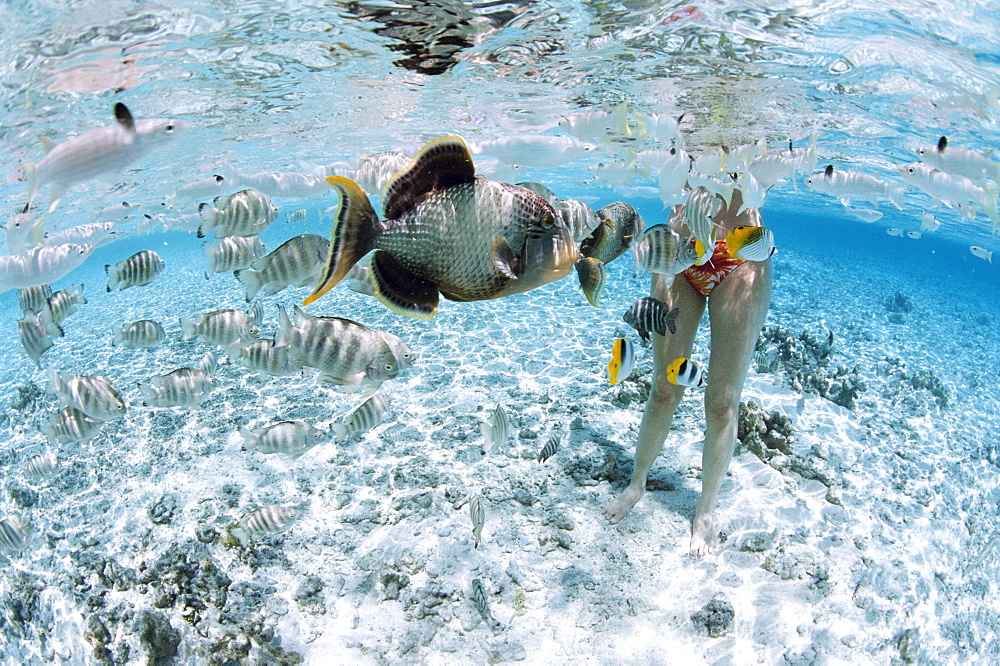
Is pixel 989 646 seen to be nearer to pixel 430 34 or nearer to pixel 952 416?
pixel 952 416

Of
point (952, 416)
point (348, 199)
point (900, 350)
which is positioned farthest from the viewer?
point (900, 350)

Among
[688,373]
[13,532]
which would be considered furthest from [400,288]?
[13,532]

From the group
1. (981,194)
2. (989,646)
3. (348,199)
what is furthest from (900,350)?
(348,199)

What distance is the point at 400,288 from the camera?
1.38 metres

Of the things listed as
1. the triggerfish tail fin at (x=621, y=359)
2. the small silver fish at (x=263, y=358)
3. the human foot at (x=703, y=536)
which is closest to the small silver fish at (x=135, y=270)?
the small silver fish at (x=263, y=358)

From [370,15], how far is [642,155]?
6683mm

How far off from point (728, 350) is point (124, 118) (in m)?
4.46

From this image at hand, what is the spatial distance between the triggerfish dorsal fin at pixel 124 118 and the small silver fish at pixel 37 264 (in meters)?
3.33

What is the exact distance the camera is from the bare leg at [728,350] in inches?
155

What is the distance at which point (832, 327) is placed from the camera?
14.6 m

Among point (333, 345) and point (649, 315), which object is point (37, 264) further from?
point (649, 315)

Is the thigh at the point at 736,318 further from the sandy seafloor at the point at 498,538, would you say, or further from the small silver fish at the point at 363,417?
the small silver fish at the point at 363,417

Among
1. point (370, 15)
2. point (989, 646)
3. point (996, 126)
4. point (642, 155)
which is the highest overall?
point (370, 15)

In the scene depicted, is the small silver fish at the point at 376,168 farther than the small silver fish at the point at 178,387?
Yes
